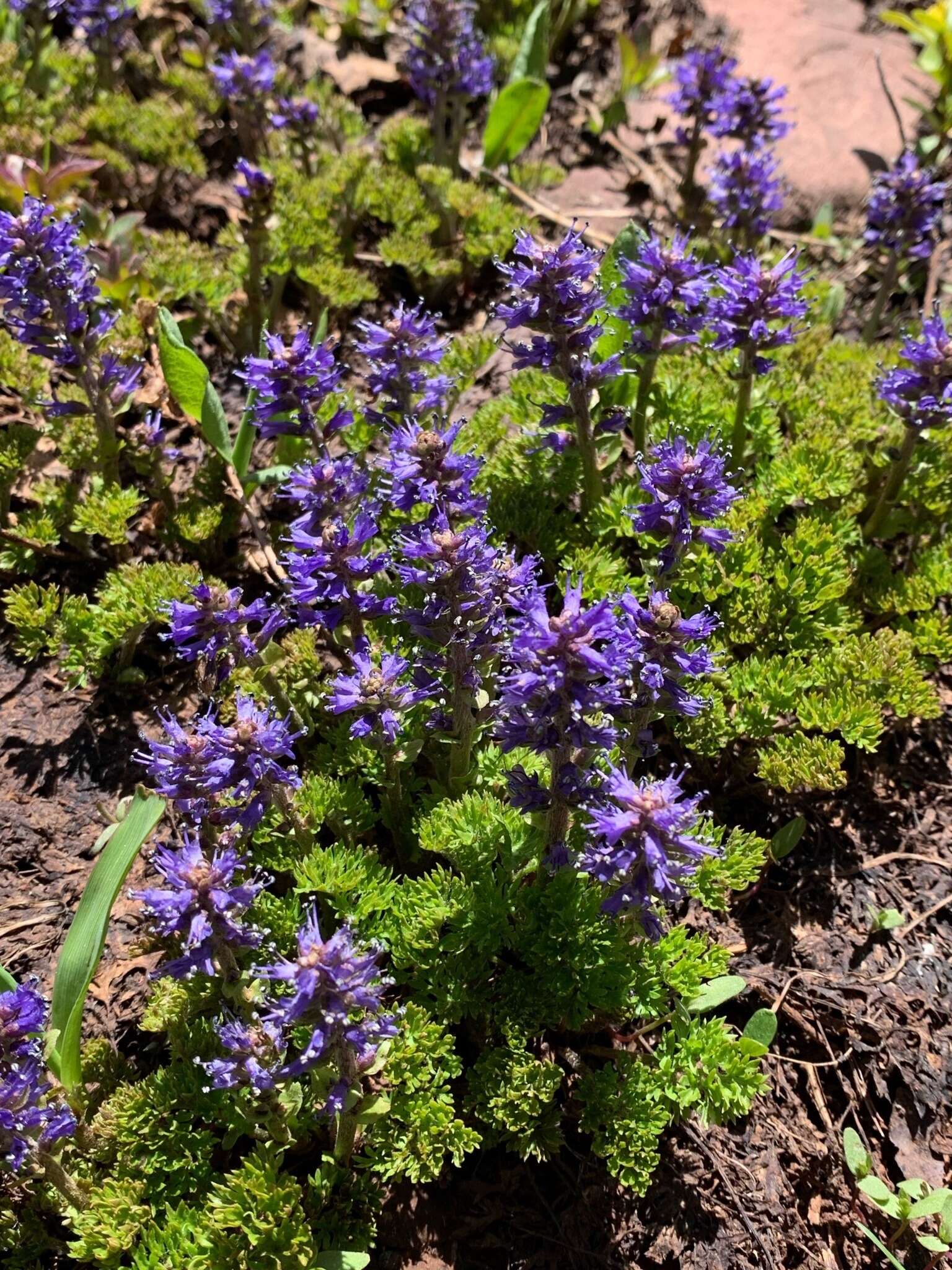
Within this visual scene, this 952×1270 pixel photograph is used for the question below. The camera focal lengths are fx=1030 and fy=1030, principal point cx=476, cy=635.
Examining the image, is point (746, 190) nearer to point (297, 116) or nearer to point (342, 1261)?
point (297, 116)

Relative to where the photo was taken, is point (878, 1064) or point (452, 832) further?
point (878, 1064)

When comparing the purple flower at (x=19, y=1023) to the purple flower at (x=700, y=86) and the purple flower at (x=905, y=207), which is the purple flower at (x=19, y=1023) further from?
the purple flower at (x=700, y=86)

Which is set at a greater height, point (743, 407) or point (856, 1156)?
point (743, 407)

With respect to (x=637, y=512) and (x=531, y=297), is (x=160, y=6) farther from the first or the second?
(x=637, y=512)

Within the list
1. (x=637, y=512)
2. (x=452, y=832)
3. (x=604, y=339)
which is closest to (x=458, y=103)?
(x=604, y=339)

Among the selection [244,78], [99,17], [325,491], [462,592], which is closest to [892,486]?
[462,592]

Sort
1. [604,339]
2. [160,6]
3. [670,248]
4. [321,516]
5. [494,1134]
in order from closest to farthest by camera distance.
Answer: [494,1134]
[321,516]
[670,248]
[604,339]
[160,6]
